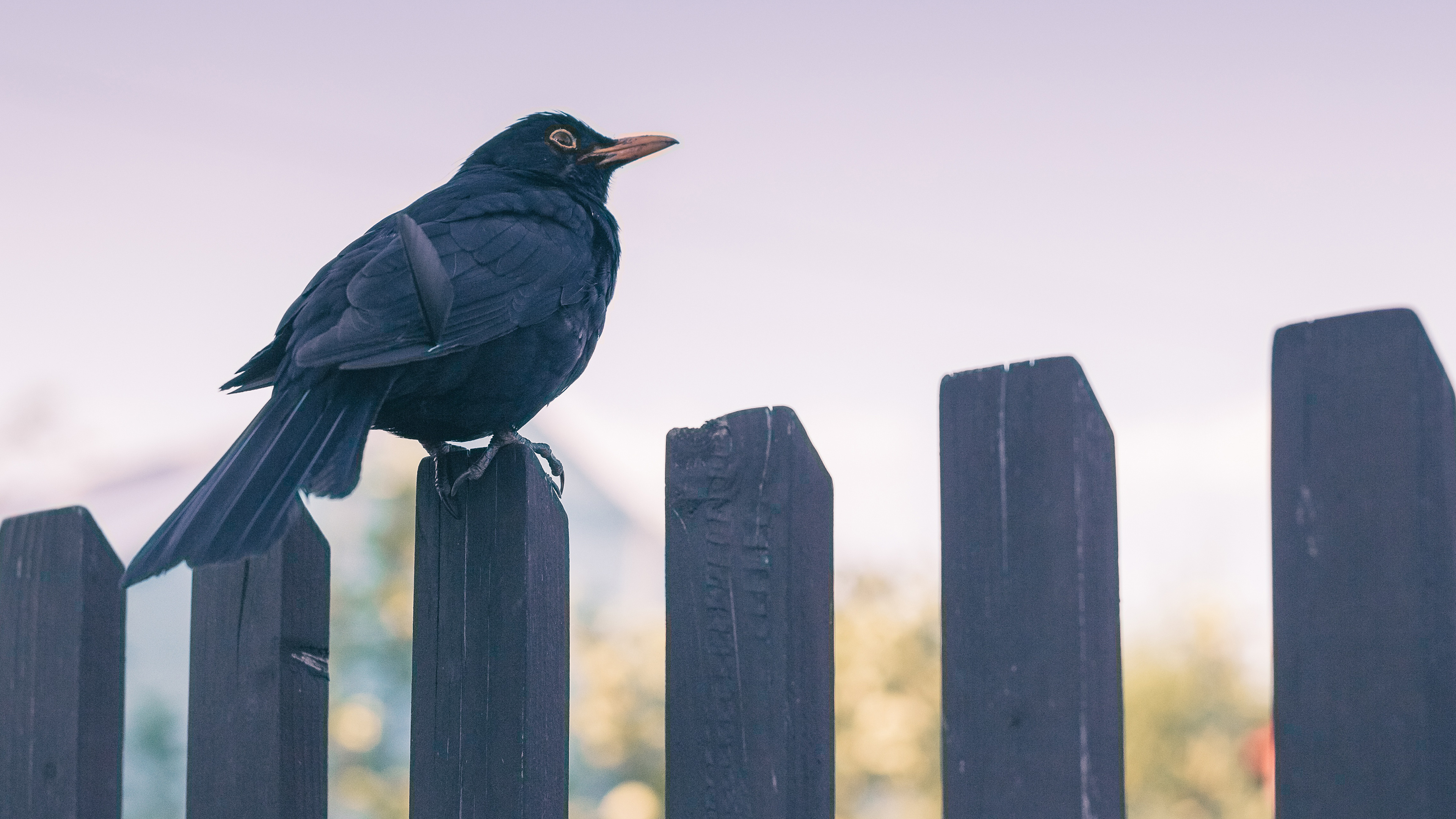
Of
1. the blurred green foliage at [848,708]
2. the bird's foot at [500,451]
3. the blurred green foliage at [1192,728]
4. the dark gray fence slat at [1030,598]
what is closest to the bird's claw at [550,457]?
the bird's foot at [500,451]

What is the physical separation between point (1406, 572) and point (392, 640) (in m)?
7.34

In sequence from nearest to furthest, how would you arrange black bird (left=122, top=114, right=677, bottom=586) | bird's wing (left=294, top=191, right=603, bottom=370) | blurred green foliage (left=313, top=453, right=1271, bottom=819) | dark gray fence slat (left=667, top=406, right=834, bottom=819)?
dark gray fence slat (left=667, top=406, right=834, bottom=819) < black bird (left=122, top=114, right=677, bottom=586) < bird's wing (left=294, top=191, right=603, bottom=370) < blurred green foliage (left=313, top=453, right=1271, bottom=819)

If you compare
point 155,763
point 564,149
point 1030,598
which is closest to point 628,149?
point 564,149

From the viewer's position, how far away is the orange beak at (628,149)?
12.3ft

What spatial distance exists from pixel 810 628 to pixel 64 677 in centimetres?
172

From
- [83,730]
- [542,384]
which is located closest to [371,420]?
[542,384]

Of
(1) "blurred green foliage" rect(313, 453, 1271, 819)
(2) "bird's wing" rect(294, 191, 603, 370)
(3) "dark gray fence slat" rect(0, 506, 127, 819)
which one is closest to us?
(2) "bird's wing" rect(294, 191, 603, 370)

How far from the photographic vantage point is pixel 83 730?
2.61m

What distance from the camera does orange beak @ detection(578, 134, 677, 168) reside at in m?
3.75

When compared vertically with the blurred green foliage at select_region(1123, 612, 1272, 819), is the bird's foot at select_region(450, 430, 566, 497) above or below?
above

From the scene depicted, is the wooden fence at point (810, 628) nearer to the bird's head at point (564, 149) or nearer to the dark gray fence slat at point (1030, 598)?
the dark gray fence slat at point (1030, 598)

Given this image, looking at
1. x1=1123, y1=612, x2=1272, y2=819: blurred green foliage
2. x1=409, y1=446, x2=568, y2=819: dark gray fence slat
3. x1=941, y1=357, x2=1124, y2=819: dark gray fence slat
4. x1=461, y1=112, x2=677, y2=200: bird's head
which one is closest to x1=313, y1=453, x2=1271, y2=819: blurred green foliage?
x1=1123, y1=612, x2=1272, y2=819: blurred green foliage

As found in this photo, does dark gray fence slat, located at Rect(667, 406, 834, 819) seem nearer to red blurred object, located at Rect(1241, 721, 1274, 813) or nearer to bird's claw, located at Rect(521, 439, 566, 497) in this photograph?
bird's claw, located at Rect(521, 439, 566, 497)

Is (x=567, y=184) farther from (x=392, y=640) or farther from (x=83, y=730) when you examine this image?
(x=392, y=640)
